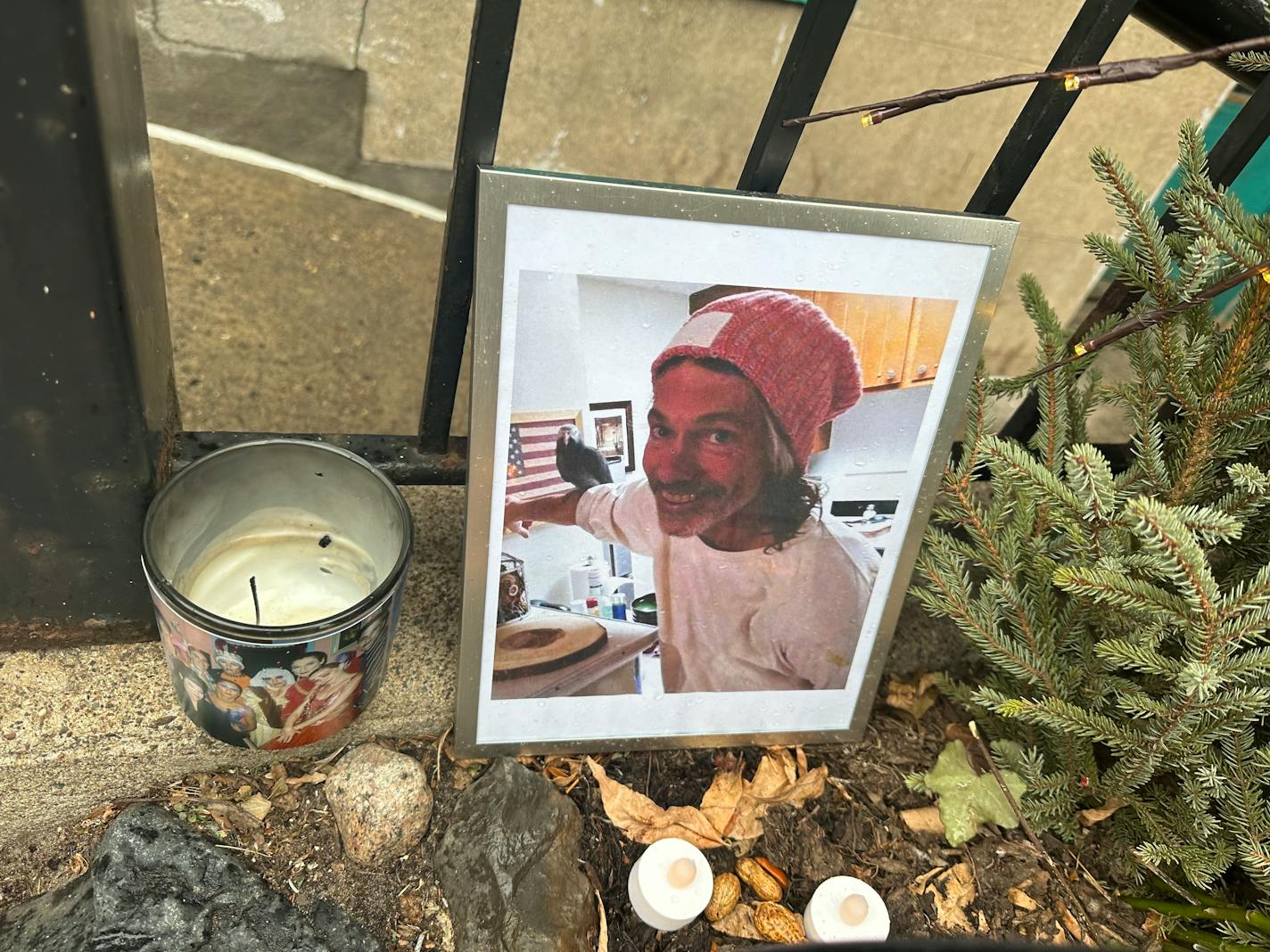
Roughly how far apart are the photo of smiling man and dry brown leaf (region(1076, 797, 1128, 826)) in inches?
14.6

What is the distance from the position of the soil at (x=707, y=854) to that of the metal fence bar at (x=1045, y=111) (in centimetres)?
77

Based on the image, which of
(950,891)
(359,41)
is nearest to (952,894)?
(950,891)

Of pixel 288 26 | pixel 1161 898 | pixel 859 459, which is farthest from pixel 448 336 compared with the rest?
pixel 288 26

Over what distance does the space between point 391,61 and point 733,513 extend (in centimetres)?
147

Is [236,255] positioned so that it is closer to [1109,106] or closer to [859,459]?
[859,459]

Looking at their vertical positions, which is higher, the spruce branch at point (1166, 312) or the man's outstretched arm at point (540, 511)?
the spruce branch at point (1166, 312)

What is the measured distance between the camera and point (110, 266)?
2.71 feet

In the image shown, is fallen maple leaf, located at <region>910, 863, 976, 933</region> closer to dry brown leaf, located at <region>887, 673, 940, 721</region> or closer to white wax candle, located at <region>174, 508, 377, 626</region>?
→ dry brown leaf, located at <region>887, 673, 940, 721</region>

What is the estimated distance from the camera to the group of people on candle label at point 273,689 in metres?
0.94

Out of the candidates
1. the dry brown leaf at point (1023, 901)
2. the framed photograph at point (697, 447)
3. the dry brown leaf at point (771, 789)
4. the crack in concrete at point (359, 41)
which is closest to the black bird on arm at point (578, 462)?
the framed photograph at point (697, 447)

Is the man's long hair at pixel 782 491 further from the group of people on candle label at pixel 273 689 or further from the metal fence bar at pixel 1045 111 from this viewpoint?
the group of people on candle label at pixel 273 689

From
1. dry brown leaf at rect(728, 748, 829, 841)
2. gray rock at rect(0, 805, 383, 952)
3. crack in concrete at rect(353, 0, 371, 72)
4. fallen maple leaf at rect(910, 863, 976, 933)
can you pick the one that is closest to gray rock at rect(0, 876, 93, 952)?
gray rock at rect(0, 805, 383, 952)

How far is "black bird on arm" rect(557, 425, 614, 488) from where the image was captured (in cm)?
100

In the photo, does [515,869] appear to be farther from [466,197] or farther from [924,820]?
[466,197]
